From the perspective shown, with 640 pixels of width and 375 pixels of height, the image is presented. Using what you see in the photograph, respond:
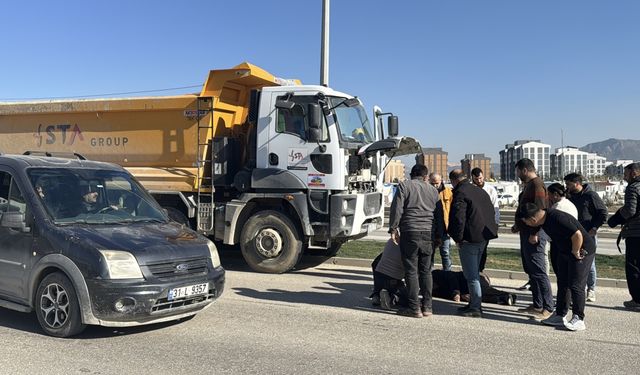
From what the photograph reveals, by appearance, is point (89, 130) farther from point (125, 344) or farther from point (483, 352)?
point (483, 352)

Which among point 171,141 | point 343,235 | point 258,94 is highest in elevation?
point 258,94

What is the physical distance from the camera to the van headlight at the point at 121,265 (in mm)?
4996

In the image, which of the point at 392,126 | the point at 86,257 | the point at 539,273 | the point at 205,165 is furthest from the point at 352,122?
the point at 86,257

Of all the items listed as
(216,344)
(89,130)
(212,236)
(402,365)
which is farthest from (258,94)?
(402,365)

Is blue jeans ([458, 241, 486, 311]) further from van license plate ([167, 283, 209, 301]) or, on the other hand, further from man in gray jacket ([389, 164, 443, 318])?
van license plate ([167, 283, 209, 301])

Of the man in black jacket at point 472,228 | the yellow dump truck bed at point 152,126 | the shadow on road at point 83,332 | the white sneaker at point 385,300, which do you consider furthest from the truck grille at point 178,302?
the yellow dump truck bed at point 152,126

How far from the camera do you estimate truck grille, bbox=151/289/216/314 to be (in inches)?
202

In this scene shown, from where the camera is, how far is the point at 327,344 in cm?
532

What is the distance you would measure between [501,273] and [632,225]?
9.15ft

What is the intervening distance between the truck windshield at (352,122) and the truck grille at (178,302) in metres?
4.13

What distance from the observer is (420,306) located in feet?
22.1

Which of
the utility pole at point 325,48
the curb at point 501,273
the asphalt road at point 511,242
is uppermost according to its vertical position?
Answer: the utility pole at point 325,48

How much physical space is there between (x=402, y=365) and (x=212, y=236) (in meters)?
5.99

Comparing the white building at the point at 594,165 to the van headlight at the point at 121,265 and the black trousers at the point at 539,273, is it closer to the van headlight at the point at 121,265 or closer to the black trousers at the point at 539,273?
the black trousers at the point at 539,273
